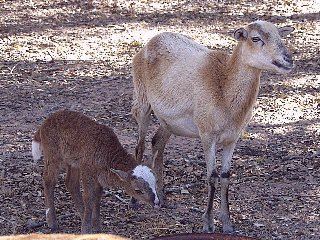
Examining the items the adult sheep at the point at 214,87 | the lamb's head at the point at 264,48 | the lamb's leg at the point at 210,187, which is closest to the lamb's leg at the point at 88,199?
the adult sheep at the point at 214,87

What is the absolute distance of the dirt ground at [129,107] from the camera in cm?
796

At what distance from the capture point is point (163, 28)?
48.9ft

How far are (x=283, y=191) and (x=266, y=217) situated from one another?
69cm

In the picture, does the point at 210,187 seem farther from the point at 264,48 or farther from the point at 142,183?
the point at 264,48

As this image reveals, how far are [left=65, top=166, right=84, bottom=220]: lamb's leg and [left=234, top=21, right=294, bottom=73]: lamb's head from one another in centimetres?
186

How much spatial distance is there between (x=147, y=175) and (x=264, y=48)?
1.52m

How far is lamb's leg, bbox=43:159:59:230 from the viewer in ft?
24.9

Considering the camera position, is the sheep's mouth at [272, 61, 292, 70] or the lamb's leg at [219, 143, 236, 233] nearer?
the sheep's mouth at [272, 61, 292, 70]

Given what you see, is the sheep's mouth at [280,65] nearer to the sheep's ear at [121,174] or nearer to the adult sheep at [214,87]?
the adult sheep at [214,87]

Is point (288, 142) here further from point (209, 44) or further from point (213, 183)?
point (209, 44)

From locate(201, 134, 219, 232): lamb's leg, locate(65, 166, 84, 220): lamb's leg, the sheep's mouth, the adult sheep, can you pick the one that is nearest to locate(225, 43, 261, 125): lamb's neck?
the adult sheep

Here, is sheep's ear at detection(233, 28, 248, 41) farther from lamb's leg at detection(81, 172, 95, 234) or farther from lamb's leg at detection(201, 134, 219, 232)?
lamb's leg at detection(81, 172, 95, 234)

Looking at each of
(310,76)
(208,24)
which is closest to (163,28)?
(208,24)

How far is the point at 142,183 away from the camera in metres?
7.13
